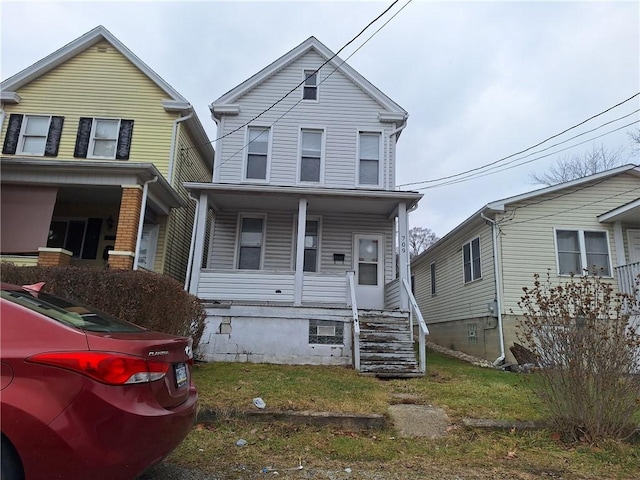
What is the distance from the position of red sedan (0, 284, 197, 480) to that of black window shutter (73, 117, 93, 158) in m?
11.3

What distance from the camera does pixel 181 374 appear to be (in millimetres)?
3078

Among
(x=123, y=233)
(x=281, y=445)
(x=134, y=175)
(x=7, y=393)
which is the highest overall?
(x=134, y=175)

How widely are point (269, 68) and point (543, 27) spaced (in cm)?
756

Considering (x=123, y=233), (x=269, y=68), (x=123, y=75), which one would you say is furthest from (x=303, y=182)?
(x=123, y=75)

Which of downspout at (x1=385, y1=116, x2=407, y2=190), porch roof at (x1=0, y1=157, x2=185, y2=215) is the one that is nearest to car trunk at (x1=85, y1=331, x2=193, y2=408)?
porch roof at (x1=0, y1=157, x2=185, y2=215)

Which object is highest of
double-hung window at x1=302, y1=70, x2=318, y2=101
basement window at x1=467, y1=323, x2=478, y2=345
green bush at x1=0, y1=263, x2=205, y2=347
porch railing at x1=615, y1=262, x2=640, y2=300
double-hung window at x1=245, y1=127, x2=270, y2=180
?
double-hung window at x1=302, y1=70, x2=318, y2=101

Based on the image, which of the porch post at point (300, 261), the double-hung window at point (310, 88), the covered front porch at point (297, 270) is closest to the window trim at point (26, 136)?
the covered front porch at point (297, 270)

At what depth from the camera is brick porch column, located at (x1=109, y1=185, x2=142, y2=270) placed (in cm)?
999

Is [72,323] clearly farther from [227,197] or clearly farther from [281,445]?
[227,197]

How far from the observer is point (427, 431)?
4.88m

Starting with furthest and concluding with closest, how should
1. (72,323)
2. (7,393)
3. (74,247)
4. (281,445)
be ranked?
(74,247), (281,445), (72,323), (7,393)

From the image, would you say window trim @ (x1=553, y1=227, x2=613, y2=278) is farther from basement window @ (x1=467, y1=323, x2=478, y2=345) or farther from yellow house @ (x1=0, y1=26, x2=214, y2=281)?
yellow house @ (x1=0, y1=26, x2=214, y2=281)

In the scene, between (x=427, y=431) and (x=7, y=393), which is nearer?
(x=7, y=393)

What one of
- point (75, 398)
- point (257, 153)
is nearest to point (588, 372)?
point (75, 398)
